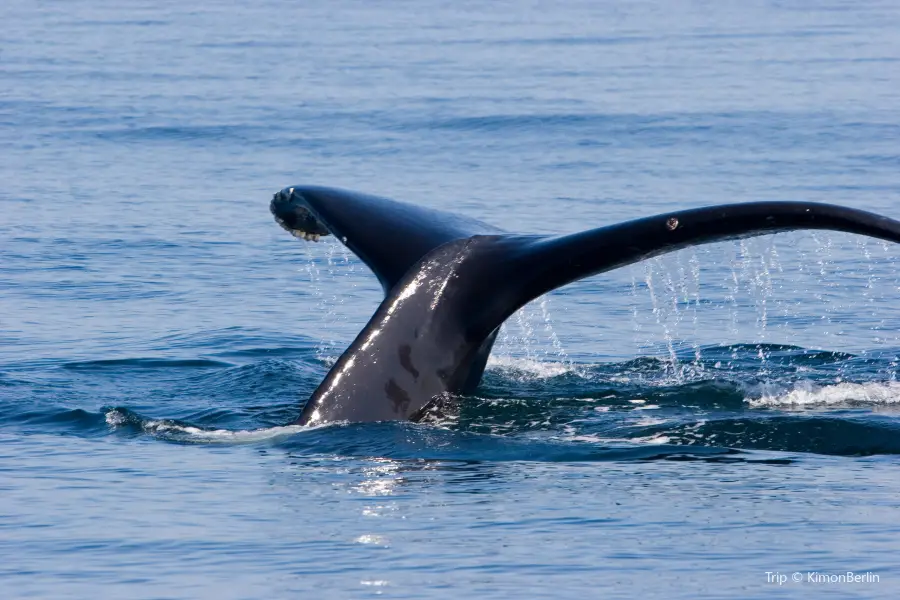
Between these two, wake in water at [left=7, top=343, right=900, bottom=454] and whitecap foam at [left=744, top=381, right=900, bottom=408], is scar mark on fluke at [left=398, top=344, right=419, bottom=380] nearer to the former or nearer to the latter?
wake in water at [left=7, top=343, right=900, bottom=454]

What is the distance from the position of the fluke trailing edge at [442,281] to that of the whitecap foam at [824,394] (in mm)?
1940

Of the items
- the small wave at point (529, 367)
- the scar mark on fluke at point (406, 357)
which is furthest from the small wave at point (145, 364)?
the scar mark on fluke at point (406, 357)

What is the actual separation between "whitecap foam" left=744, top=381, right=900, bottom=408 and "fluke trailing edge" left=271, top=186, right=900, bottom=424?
194cm

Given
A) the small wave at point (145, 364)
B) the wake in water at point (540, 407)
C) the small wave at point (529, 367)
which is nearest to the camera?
the wake in water at point (540, 407)

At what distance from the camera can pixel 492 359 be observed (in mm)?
10266

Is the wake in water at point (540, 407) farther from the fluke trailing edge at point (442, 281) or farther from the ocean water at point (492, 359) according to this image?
the fluke trailing edge at point (442, 281)

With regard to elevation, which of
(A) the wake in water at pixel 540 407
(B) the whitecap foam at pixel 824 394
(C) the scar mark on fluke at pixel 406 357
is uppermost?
(C) the scar mark on fluke at pixel 406 357

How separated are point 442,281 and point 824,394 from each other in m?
2.58

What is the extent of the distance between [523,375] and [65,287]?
522 centimetres

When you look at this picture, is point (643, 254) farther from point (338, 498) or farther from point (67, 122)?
point (67, 122)

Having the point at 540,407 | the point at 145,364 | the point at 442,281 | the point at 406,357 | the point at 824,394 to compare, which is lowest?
the point at 145,364

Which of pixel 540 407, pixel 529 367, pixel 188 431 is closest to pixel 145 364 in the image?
pixel 188 431

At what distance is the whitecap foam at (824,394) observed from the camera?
8.81 m

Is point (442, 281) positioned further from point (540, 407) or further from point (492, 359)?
point (492, 359)
